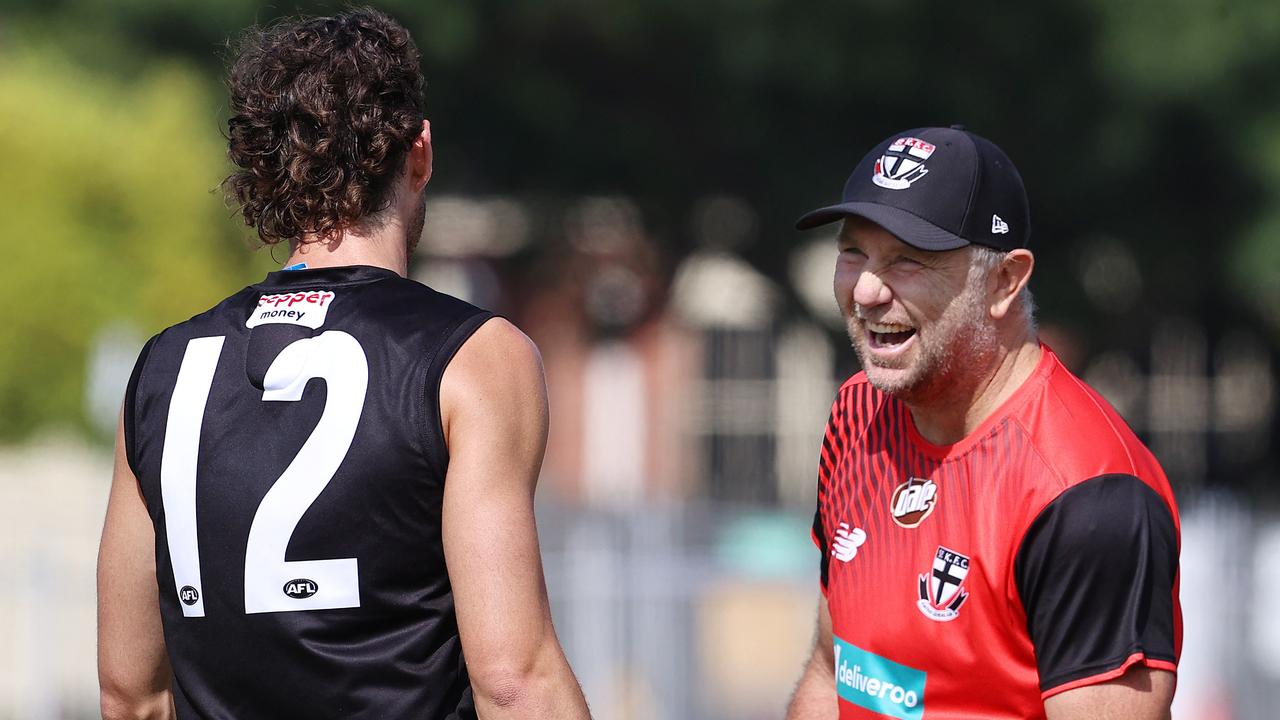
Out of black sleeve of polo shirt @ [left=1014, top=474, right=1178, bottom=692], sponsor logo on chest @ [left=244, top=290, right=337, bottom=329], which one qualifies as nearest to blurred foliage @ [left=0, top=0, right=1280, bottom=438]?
sponsor logo on chest @ [left=244, top=290, right=337, bottom=329]

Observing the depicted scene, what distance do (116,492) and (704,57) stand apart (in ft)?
46.1

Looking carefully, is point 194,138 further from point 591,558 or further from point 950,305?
point 950,305

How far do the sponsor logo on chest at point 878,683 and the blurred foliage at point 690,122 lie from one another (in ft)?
39.4

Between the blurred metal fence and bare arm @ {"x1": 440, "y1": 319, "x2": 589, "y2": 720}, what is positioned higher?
bare arm @ {"x1": 440, "y1": 319, "x2": 589, "y2": 720}

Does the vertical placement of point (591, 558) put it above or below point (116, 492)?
below

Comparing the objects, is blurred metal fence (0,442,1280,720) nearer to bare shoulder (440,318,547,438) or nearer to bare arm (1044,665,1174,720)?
bare arm (1044,665,1174,720)

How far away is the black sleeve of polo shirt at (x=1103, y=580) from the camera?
2475 millimetres

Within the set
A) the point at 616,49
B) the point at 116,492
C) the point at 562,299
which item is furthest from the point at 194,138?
the point at 116,492

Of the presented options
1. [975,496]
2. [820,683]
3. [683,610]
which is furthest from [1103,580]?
[683,610]

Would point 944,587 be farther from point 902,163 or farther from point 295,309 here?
point 295,309

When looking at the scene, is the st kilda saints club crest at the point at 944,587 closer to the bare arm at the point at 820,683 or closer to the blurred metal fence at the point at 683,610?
the bare arm at the point at 820,683

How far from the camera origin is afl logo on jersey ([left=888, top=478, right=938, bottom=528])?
2805 mm

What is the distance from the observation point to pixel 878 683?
284cm

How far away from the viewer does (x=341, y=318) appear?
2.48 m
